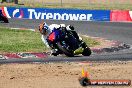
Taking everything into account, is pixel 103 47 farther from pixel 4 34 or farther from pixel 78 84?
pixel 78 84

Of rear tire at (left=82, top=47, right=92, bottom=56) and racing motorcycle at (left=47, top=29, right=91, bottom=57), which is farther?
rear tire at (left=82, top=47, right=92, bottom=56)

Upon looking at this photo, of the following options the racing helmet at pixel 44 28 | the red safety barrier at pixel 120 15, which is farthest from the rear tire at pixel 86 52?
the red safety barrier at pixel 120 15

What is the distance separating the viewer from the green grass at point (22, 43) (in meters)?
20.1

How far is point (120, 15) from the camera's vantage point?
39.5 meters

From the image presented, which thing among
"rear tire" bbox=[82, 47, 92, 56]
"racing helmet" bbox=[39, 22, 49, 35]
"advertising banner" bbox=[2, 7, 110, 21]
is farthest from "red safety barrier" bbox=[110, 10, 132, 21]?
"racing helmet" bbox=[39, 22, 49, 35]

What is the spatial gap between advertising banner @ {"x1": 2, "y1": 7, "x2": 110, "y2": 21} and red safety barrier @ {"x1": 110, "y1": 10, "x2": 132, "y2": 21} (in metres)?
0.44

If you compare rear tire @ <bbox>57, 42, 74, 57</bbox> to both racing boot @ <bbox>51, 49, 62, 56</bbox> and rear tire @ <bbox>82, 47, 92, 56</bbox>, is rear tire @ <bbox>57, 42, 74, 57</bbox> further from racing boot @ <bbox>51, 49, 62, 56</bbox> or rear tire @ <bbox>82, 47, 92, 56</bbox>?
rear tire @ <bbox>82, 47, 92, 56</bbox>

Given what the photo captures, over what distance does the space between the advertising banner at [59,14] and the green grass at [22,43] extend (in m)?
13.7

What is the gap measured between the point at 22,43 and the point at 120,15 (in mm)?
18651

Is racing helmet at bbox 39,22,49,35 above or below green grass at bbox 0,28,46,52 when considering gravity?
above

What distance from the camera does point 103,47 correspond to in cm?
2102

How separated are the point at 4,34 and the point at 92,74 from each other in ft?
47.5

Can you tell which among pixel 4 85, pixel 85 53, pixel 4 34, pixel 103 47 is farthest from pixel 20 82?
pixel 4 34

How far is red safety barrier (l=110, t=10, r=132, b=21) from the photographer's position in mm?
38844
